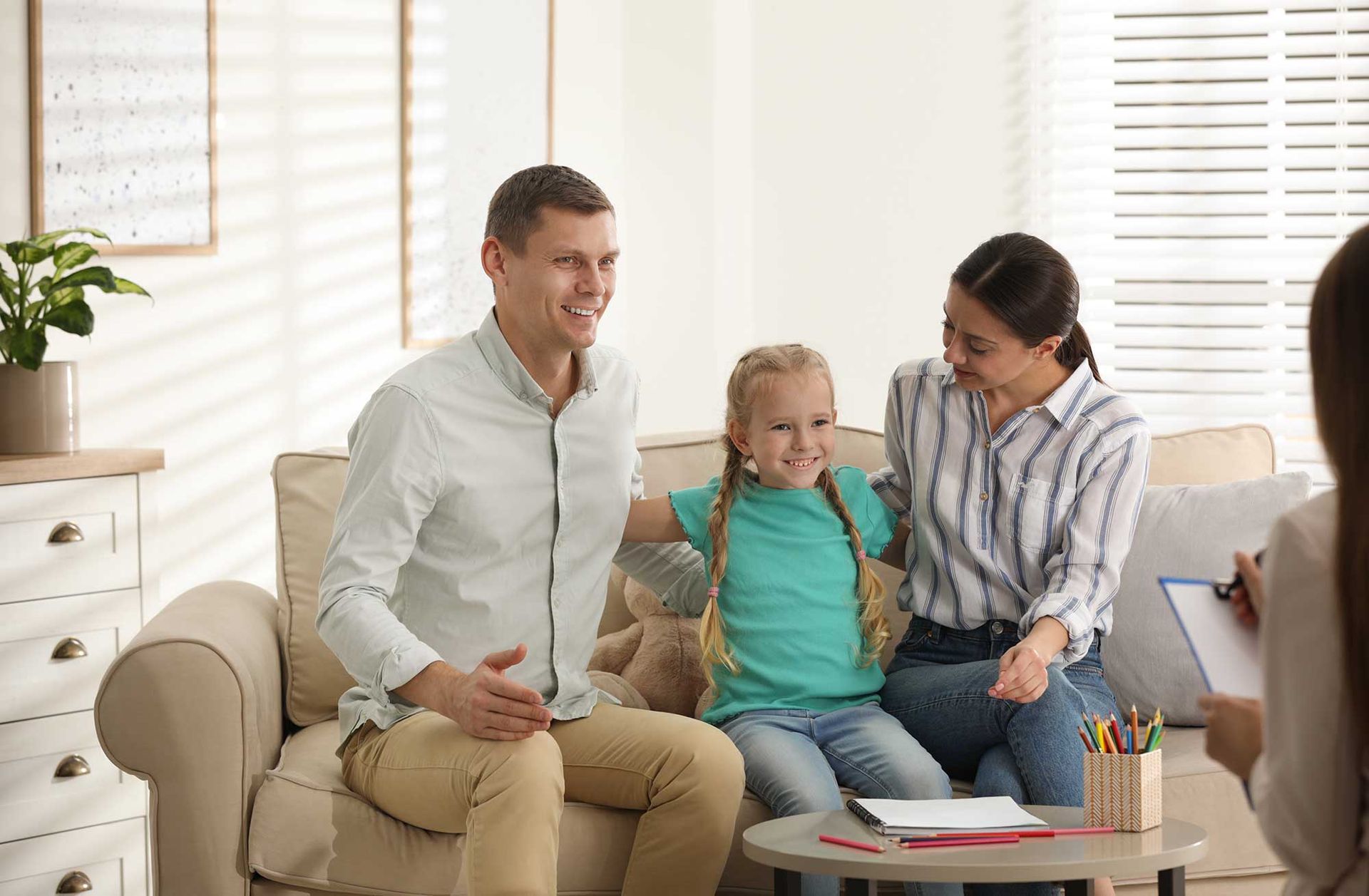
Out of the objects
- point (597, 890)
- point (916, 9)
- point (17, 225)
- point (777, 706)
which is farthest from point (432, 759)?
point (916, 9)

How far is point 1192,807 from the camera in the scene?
1.93m

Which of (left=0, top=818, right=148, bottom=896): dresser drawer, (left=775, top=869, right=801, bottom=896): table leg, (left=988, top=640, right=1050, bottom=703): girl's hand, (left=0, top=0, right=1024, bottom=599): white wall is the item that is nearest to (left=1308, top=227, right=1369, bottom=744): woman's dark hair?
(left=775, top=869, right=801, bottom=896): table leg

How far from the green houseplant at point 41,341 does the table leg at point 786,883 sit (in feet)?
5.34

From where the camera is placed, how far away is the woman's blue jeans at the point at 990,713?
184 cm

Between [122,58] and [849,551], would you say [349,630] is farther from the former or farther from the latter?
[122,58]

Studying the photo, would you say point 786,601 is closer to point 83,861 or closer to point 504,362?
point 504,362

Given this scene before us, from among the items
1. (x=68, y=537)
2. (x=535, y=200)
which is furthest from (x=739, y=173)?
(x=68, y=537)

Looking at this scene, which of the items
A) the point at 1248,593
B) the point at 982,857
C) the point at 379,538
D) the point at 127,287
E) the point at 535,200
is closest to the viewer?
the point at 1248,593

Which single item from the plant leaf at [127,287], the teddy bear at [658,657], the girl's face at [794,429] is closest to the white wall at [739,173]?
the plant leaf at [127,287]

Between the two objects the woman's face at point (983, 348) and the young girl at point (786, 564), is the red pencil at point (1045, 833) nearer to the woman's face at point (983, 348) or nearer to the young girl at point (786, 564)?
the young girl at point (786, 564)

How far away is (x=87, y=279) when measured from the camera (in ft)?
8.01

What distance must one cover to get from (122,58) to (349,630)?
5.63ft

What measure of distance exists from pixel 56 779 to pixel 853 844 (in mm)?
1623

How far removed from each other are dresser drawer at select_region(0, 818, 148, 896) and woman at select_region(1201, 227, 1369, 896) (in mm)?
2171
